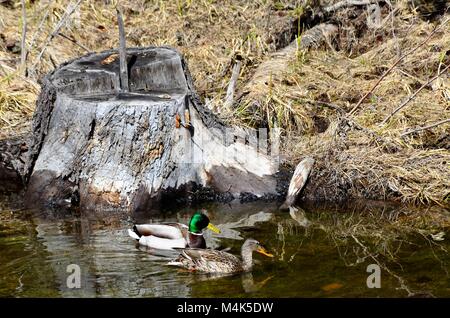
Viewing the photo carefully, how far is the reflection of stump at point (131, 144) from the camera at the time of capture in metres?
7.45

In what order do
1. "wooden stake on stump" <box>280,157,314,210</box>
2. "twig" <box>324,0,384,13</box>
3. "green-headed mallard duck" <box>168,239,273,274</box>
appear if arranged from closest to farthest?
"green-headed mallard duck" <box>168,239,273,274</box>
"wooden stake on stump" <box>280,157,314,210</box>
"twig" <box>324,0,384,13</box>

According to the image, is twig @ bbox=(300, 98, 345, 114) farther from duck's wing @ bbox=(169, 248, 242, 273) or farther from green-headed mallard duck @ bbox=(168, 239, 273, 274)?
duck's wing @ bbox=(169, 248, 242, 273)

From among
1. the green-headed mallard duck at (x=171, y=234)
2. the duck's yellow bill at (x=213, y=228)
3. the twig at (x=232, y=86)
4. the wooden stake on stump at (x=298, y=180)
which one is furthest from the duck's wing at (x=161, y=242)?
the twig at (x=232, y=86)

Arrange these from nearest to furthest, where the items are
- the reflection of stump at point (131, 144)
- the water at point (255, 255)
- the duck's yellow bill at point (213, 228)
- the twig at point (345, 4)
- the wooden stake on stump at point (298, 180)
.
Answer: the water at point (255, 255) → the duck's yellow bill at point (213, 228) → the reflection of stump at point (131, 144) → the wooden stake on stump at point (298, 180) → the twig at point (345, 4)

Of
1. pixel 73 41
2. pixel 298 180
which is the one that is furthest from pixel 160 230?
pixel 73 41

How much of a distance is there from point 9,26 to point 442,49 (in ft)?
17.6

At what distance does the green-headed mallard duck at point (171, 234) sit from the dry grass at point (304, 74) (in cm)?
167

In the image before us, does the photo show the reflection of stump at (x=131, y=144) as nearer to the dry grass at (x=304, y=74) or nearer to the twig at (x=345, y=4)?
the dry grass at (x=304, y=74)

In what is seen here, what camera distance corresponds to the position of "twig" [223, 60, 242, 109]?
9002 millimetres

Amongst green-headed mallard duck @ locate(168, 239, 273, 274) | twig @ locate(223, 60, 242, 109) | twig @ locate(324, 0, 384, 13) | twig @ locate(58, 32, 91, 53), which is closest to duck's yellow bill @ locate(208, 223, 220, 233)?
green-headed mallard duck @ locate(168, 239, 273, 274)

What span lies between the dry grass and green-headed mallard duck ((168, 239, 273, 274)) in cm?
198

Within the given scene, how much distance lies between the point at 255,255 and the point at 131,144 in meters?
1.72

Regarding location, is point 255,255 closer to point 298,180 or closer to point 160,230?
point 160,230

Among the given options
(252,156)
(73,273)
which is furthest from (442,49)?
(73,273)
